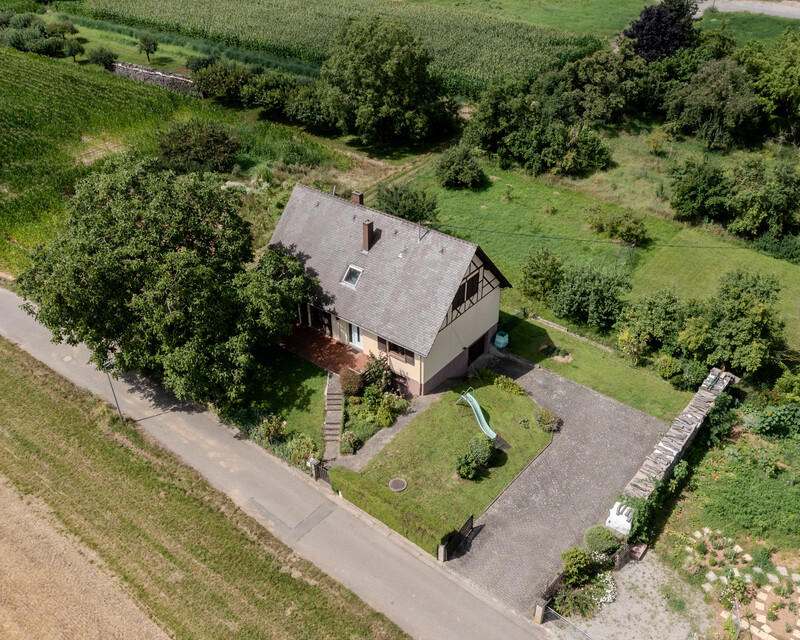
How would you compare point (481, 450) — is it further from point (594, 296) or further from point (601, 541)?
point (594, 296)

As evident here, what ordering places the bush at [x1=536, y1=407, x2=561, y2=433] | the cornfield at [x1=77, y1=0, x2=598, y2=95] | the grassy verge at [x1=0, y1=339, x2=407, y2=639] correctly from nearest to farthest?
1. the grassy verge at [x1=0, y1=339, x2=407, y2=639]
2. the bush at [x1=536, y1=407, x2=561, y2=433]
3. the cornfield at [x1=77, y1=0, x2=598, y2=95]

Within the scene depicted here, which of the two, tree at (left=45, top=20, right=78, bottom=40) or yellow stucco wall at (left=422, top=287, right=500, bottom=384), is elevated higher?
tree at (left=45, top=20, right=78, bottom=40)

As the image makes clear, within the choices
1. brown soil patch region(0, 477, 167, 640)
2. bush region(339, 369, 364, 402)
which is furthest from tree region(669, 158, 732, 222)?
brown soil patch region(0, 477, 167, 640)

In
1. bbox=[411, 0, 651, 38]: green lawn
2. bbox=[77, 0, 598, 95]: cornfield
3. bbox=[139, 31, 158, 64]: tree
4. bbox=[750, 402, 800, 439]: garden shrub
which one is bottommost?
bbox=[750, 402, 800, 439]: garden shrub

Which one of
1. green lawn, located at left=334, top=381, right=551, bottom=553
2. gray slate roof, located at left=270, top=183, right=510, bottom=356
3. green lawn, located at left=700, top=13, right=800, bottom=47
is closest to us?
green lawn, located at left=334, top=381, right=551, bottom=553

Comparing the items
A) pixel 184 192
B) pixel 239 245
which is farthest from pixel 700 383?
A: pixel 184 192

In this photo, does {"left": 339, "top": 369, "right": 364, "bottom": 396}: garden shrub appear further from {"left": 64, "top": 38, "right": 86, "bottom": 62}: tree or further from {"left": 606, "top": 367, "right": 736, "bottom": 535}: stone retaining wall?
{"left": 64, "top": 38, "right": 86, "bottom": 62}: tree

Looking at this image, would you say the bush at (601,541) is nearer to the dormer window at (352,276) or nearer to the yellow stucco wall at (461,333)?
the yellow stucco wall at (461,333)
